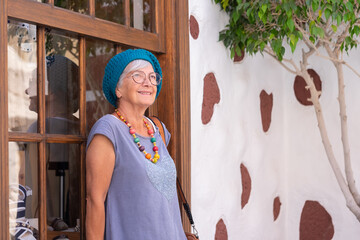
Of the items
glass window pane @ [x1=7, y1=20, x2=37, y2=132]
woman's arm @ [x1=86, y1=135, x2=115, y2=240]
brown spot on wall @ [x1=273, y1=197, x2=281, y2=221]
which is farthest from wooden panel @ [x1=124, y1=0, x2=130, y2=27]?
brown spot on wall @ [x1=273, y1=197, x2=281, y2=221]

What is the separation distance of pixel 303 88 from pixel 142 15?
65.9 inches

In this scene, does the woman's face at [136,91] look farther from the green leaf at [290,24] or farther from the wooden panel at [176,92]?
the green leaf at [290,24]

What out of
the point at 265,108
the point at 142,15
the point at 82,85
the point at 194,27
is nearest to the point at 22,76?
the point at 82,85

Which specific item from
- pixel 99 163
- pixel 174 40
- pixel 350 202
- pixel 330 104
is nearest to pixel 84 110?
pixel 99 163

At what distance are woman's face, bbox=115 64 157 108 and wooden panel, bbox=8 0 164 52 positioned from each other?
318 mm

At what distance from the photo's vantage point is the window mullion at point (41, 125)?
1.95m

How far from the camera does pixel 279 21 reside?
2770 millimetres

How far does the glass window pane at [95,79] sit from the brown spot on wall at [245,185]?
4.23 feet

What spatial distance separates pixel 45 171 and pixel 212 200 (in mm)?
1226

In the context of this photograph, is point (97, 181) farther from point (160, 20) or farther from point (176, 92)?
point (160, 20)

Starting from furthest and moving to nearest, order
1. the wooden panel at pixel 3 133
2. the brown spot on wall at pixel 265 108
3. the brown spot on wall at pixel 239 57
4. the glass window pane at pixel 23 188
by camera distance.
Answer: the brown spot on wall at pixel 265 108 → the brown spot on wall at pixel 239 57 → the glass window pane at pixel 23 188 → the wooden panel at pixel 3 133

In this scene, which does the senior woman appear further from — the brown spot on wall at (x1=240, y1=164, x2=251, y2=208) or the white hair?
the brown spot on wall at (x1=240, y1=164, x2=251, y2=208)


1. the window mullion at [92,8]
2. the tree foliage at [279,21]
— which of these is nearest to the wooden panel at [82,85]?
the window mullion at [92,8]

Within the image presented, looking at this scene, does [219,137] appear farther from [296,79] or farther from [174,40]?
[296,79]
